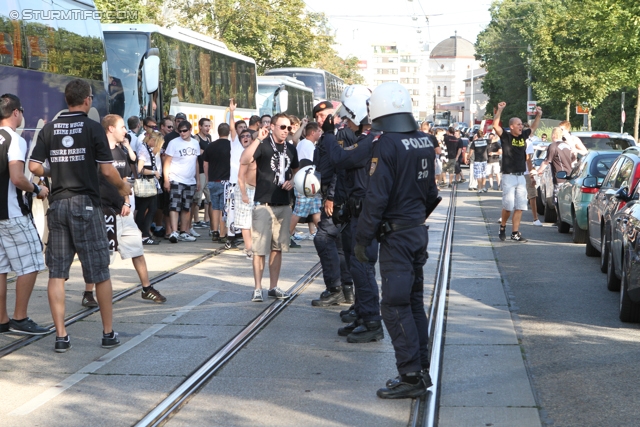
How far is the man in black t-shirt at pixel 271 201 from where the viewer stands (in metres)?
9.25

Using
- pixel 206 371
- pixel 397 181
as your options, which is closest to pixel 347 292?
pixel 206 371

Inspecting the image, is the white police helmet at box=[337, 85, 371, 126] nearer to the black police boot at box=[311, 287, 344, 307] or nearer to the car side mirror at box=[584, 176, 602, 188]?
the black police boot at box=[311, 287, 344, 307]

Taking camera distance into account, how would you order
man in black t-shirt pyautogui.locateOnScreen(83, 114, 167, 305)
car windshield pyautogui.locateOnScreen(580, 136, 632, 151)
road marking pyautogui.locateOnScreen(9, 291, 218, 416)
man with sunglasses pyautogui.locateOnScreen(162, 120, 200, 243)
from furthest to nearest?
car windshield pyautogui.locateOnScreen(580, 136, 632, 151) → man with sunglasses pyautogui.locateOnScreen(162, 120, 200, 243) → man in black t-shirt pyautogui.locateOnScreen(83, 114, 167, 305) → road marking pyautogui.locateOnScreen(9, 291, 218, 416)

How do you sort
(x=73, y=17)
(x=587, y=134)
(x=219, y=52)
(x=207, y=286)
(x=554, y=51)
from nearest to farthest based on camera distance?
(x=207, y=286), (x=73, y=17), (x=587, y=134), (x=219, y=52), (x=554, y=51)

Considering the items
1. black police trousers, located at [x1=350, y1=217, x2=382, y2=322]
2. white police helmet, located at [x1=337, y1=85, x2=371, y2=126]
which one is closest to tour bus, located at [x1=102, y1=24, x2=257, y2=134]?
white police helmet, located at [x1=337, y1=85, x2=371, y2=126]

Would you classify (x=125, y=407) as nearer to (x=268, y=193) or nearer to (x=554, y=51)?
(x=268, y=193)

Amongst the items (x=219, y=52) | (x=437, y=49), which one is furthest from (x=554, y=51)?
(x=437, y=49)

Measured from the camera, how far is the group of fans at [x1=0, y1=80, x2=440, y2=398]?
232 inches

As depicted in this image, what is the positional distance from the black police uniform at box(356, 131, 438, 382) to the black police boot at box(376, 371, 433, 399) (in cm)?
4

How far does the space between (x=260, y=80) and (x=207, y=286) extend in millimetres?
22171

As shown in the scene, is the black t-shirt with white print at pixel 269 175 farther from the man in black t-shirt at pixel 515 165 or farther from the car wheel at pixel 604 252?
the man in black t-shirt at pixel 515 165

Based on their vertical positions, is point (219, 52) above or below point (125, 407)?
above

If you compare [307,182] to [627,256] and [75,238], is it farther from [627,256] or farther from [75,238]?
[627,256]

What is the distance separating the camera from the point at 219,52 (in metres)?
24.1
